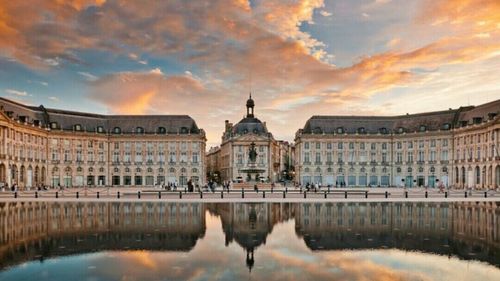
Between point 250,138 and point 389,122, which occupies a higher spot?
point 389,122

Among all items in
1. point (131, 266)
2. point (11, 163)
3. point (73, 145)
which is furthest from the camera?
point (73, 145)

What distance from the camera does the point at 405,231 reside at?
24406 mm

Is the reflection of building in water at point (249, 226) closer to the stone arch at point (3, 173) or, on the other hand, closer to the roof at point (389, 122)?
the stone arch at point (3, 173)

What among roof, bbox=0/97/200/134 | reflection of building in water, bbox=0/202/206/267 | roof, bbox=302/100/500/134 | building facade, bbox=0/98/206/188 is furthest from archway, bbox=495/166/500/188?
reflection of building in water, bbox=0/202/206/267

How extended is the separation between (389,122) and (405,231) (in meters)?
104

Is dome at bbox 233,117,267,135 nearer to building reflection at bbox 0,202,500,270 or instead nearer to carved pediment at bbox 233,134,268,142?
carved pediment at bbox 233,134,268,142

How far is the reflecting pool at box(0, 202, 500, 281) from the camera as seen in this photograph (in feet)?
49.9

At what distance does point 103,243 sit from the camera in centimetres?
2069

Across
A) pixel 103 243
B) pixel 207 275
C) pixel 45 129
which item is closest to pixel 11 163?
pixel 45 129

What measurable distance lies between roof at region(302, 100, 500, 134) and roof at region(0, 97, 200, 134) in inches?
1278

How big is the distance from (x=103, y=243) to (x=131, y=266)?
5128mm

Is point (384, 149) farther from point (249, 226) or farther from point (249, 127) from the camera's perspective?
point (249, 226)

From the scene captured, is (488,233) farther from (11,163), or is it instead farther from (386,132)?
(386,132)

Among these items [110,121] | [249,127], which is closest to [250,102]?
[249,127]
